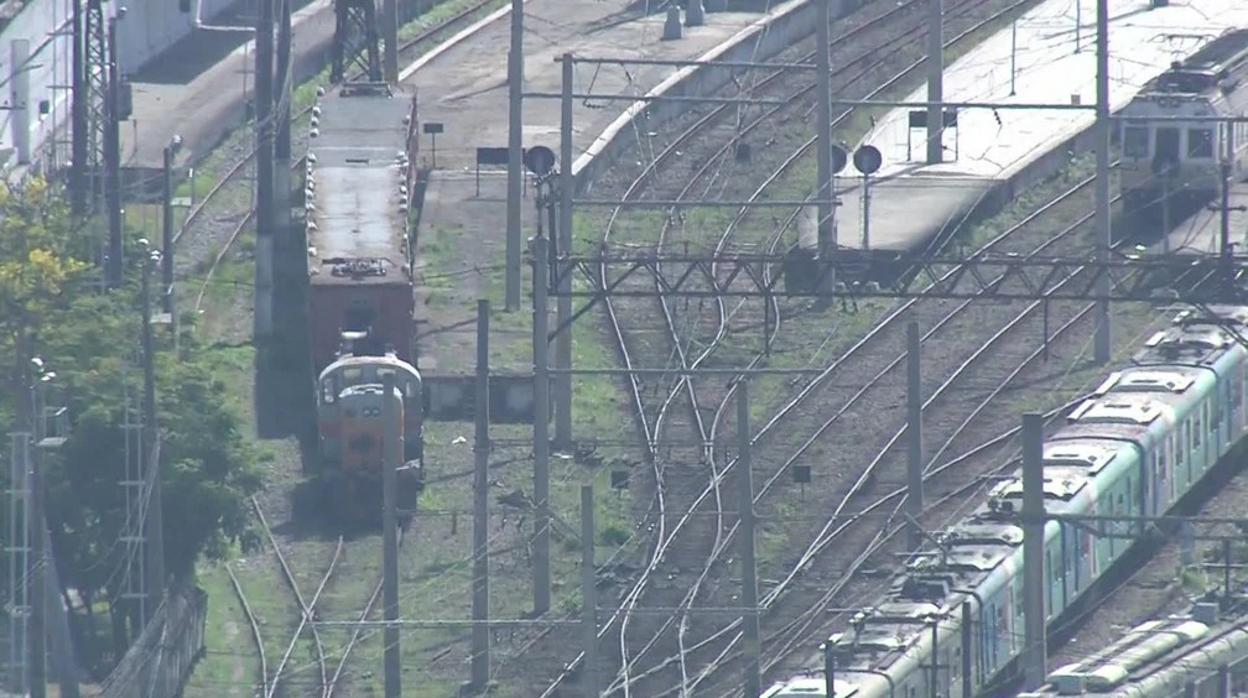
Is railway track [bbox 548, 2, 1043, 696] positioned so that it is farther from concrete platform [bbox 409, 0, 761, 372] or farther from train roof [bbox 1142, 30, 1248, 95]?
train roof [bbox 1142, 30, 1248, 95]

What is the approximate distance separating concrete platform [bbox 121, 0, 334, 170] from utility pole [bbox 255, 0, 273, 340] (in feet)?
23.6

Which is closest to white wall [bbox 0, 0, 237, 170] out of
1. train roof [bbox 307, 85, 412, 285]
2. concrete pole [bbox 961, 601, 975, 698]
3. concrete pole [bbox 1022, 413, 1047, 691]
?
train roof [bbox 307, 85, 412, 285]

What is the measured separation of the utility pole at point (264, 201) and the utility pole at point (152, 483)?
11.3 m

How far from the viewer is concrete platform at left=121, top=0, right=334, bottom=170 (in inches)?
2645

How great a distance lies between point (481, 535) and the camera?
149 ft

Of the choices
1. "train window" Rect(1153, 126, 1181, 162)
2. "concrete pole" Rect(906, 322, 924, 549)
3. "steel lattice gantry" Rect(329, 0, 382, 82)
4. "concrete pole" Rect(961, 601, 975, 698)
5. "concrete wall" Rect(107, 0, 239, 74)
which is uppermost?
"steel lattice gantry" Rect(329, 0, 382, 82)

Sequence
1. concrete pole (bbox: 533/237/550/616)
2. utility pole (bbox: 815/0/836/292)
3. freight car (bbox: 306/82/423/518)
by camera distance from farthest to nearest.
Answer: utility pole (bbox: 815/0/836/292)
freight car (bbox: 306/82/423/518)
concrete pole (bbox: 533/237/550/616)

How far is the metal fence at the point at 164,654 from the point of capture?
140 feet

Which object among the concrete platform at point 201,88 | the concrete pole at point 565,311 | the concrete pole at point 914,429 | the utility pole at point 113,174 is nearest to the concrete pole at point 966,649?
the concrete pole at point 914,429

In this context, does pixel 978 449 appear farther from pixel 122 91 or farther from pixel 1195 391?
pixel 122 91

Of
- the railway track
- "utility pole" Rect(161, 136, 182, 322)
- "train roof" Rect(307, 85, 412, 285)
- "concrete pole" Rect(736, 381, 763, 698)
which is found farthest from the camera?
"train roof" Rect(307, 85, 412, 285)

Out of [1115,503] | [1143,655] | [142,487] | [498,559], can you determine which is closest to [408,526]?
[498,559]

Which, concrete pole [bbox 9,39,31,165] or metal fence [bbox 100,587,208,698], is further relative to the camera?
concrete pole [bbox 9,39,31,165]

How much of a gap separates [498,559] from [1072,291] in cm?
1111
